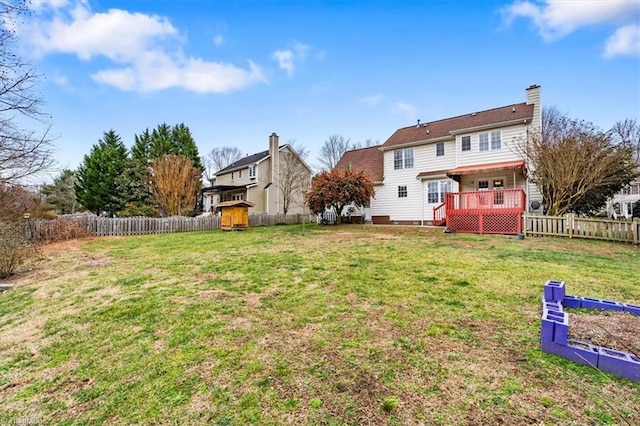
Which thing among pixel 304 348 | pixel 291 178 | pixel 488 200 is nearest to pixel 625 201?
pixel 488 200

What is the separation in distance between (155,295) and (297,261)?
321cm

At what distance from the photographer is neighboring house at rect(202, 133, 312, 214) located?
25625mm

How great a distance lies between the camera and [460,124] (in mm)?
16766

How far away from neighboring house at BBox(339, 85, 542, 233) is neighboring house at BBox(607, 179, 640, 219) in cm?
778

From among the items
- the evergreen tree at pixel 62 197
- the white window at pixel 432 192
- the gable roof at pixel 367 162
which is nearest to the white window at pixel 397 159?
the gable roof at pixel 367 162

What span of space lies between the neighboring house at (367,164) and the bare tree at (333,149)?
21.8 m

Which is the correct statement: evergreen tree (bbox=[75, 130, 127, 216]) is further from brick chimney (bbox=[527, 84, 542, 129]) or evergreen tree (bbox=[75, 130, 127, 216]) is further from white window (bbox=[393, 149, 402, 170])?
brick chimney (bbox=[527, 84, 542, 129])

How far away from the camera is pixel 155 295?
4957mm

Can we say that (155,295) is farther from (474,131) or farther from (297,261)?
(474,131)

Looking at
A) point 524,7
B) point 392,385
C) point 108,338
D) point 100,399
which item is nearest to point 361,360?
point 392,385

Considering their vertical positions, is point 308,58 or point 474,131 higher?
point 308,58

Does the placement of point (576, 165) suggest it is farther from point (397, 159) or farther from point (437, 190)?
point (397, 159)

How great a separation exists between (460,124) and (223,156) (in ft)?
148

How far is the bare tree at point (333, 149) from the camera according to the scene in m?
45.2
